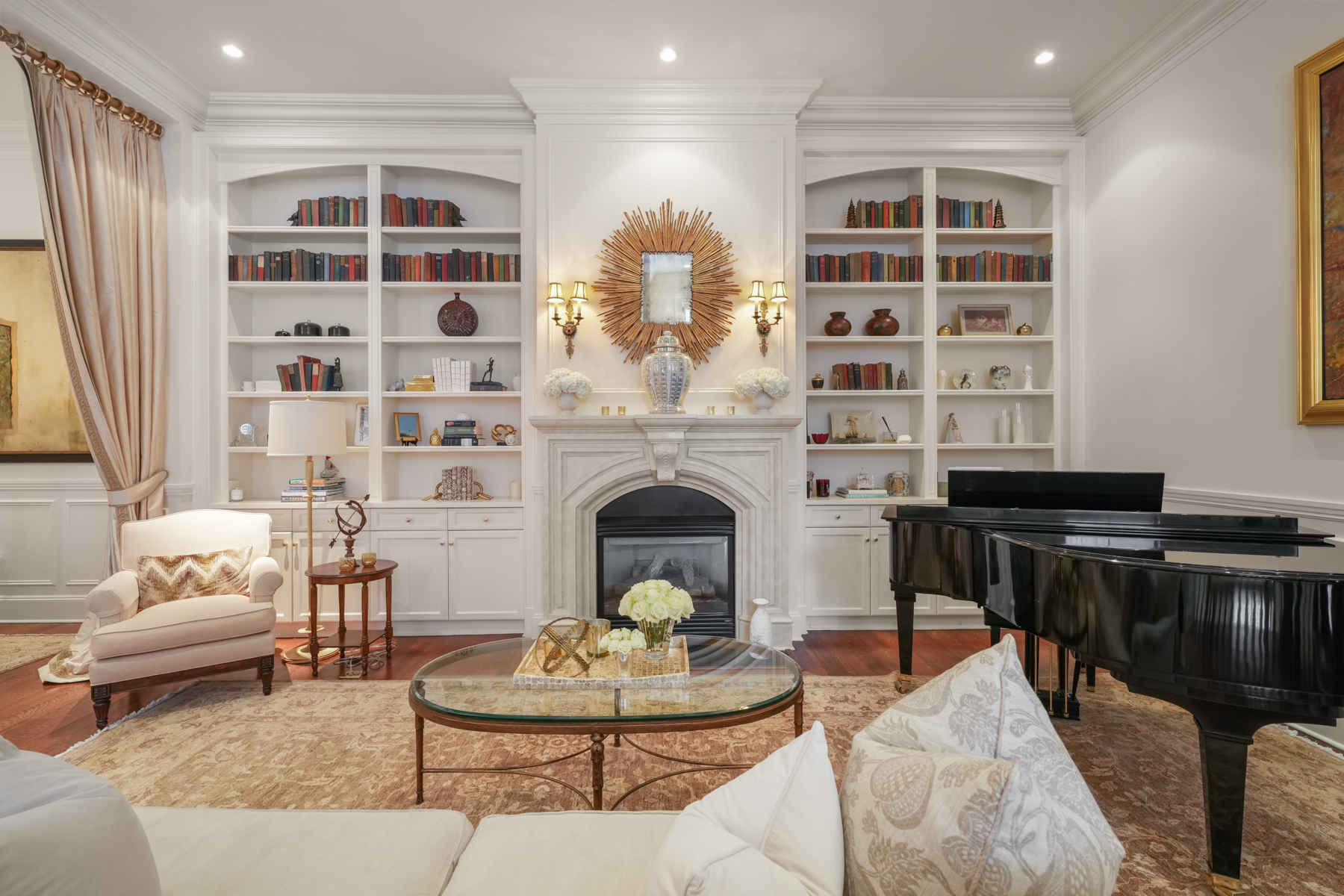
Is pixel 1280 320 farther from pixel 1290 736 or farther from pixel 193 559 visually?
pixel 193 559

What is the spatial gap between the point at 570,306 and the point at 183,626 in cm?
260

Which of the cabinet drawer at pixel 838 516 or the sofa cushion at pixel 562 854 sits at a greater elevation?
the cabinet drawer at pixel 838 516

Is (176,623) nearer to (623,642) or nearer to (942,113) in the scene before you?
(623,642)

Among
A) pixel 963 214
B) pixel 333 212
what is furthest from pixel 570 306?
pixel 963 214

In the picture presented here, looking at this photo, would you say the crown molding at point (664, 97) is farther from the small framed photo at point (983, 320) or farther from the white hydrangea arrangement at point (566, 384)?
the small framed photo at point (983, 320)

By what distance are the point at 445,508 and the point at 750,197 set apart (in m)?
2.84

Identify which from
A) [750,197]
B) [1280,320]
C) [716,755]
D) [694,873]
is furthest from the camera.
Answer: [750,197]

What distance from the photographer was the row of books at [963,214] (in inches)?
181

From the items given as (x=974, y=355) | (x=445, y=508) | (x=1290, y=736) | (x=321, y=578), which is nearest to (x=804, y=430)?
(x=974, y=355)

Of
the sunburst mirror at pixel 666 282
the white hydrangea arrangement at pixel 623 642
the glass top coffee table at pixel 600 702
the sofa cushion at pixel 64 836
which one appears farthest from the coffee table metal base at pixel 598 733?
the sunburst mirror at pixel 666 282

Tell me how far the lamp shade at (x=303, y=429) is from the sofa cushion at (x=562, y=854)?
2924 mm

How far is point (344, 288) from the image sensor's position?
179 inches

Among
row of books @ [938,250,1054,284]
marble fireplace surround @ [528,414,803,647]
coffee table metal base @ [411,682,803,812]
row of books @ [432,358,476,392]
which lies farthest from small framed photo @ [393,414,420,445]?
row of books @ [938,250,1054,284]

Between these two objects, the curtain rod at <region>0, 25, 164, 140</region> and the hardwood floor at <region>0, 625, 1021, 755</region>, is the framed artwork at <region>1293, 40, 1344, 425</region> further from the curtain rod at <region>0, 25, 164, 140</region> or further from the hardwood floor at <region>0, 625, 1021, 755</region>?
the curtain rod at <region>0, 25, 164, 140</region>
